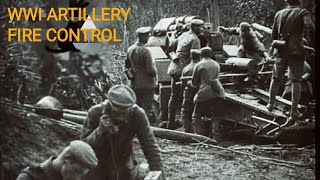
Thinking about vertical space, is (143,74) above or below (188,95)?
above

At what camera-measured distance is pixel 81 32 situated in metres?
5.10

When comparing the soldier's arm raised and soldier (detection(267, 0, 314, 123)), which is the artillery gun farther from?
the soldier's arm raised

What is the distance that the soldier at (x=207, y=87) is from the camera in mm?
5543

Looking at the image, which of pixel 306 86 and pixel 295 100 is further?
pixel 295 100

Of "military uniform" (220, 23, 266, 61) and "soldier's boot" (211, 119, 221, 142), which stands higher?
"military uniform" (220, 23, 266, 61)

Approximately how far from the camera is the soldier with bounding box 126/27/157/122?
17.4ft

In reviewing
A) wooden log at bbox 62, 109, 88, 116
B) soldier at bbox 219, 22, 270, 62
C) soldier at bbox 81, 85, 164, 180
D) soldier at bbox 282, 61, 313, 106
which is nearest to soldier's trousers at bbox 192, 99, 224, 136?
soldier at bbox 219, 22, 270, 62

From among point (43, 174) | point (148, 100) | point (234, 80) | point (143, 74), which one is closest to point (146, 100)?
point (148, 100)

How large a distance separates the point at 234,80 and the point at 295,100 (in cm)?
81

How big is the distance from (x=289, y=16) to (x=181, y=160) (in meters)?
1.70

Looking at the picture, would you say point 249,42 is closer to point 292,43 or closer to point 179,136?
point 292,43

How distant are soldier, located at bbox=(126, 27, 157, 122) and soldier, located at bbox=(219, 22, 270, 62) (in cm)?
79

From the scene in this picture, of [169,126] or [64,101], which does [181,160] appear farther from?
[64,101]

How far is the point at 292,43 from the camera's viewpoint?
498 cm
